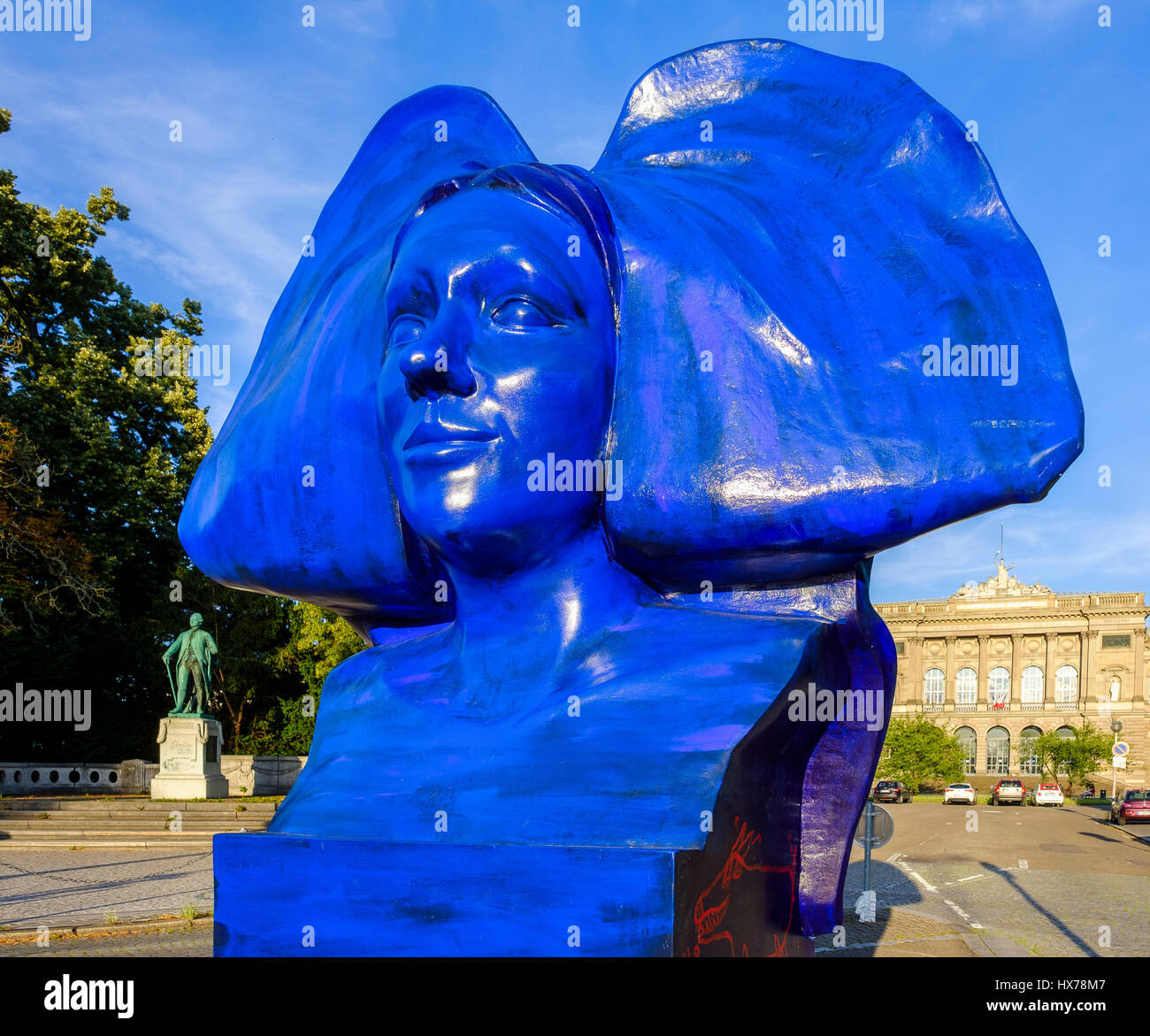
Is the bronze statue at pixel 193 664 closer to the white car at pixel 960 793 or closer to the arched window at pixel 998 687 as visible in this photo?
the white car at pixel 960 793

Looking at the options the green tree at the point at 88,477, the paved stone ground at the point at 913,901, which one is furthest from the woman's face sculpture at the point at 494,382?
the green tree at the point at 88,477

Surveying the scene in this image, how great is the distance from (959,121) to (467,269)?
1779 mm

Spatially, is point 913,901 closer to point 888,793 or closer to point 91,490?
point 91,490

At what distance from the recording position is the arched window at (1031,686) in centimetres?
8006

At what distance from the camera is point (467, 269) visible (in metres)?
3.38

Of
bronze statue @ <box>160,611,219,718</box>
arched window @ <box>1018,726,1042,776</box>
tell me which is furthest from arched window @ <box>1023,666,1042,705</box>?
bronze statue @ <box>160,611,219,718</box>

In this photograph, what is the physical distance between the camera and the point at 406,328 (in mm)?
3559

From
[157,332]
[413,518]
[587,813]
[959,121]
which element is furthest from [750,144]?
[157,332]

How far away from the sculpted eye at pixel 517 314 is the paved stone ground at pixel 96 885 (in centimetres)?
738

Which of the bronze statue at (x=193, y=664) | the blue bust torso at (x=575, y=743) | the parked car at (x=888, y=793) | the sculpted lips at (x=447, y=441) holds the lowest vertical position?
the parked car at (x=888, y=793)

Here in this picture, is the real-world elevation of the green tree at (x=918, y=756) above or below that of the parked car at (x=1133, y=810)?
below

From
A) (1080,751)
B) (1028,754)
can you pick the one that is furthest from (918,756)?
(1028,754)

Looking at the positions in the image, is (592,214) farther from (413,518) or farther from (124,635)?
(124,635)

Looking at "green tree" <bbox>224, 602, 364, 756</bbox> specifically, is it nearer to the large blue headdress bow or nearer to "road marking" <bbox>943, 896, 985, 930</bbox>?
"road marking" <bbox>943, 896, 985, 930</bbox>
